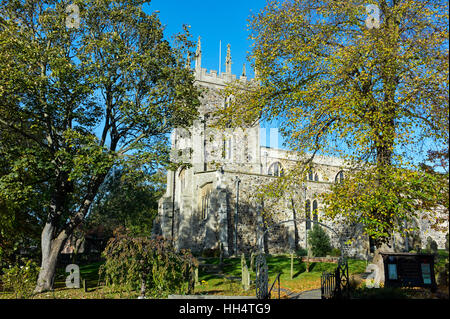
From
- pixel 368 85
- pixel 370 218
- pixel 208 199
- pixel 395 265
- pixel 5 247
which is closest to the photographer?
pixel 395 265

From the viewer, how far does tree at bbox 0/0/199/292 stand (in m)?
11.6

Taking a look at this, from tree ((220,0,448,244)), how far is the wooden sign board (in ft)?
4.60

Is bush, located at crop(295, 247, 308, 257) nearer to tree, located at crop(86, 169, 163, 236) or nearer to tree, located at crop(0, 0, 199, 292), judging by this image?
tree, located at crop(86, 169, 163, 236)

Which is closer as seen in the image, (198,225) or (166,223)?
(198,225)

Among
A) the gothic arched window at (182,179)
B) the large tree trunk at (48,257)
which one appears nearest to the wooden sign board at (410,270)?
the large tree trunk at (48,257)

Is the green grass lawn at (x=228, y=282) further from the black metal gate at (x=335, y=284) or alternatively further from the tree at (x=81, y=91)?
the black metal gate at (x=335, y=284)

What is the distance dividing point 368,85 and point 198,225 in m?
20.5

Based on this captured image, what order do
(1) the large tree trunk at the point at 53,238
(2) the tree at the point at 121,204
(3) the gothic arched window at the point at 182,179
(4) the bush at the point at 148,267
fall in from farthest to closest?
1. (3) the gothic arched window at the point at 182,179
2. (2) the tree at the point at 121,204
3. (1) the large tree trunk at the point at 53,238
4. (4) the bush at the point at 148,267

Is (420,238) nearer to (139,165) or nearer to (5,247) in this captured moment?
(139,165)

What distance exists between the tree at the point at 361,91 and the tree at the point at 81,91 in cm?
411

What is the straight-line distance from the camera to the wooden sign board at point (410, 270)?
178 inches

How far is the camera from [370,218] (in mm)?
7773

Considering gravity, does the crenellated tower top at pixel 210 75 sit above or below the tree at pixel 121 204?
above

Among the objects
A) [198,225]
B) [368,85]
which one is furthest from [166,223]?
[368,85]
